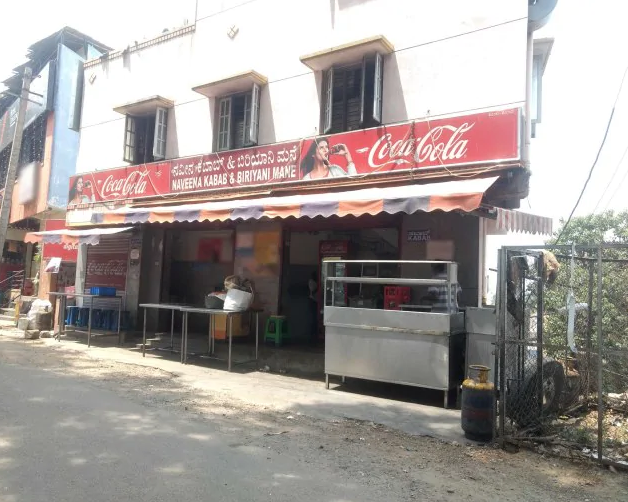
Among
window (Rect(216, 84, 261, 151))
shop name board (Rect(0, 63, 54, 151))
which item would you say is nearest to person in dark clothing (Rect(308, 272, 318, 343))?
window (Rect(216, 84, 261, 151))

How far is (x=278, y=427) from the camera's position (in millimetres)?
5285

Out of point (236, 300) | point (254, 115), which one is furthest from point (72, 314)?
point (254, 115)

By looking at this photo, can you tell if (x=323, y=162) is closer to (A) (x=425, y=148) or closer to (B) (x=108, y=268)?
(A) (x=425, y=148)

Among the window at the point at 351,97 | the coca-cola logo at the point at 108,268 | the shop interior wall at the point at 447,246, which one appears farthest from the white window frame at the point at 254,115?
the coca-cola logo at the point at 108,268

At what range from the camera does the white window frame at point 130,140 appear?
41.3 ft

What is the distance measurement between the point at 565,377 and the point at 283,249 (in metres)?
5.99

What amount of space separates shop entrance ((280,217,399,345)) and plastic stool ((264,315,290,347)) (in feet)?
1.39

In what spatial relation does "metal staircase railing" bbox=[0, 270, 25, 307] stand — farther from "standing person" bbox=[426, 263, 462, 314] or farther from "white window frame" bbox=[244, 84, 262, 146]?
"standing person" bbox=[426, 263, 462, 314]

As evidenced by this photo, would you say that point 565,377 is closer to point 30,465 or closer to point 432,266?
point 432,266

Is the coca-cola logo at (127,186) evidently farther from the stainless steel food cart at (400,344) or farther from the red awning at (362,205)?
the stainless steel food cart at (400,344)

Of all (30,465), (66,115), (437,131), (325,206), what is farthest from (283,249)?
(66,115)

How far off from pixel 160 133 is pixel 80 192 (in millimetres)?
3771

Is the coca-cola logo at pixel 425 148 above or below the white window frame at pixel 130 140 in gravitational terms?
below

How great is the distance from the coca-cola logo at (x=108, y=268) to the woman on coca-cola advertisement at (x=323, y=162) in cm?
632
